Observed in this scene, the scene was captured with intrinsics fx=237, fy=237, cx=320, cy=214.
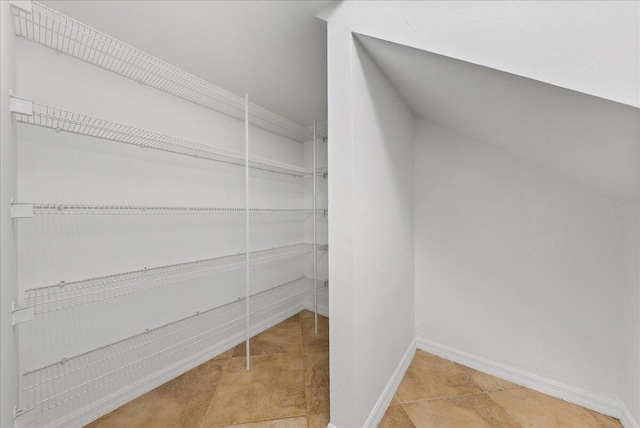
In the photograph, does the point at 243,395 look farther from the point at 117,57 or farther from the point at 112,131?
the point at 117,57

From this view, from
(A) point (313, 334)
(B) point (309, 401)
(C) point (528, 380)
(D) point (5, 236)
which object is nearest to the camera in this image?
(D) point (5, 236)

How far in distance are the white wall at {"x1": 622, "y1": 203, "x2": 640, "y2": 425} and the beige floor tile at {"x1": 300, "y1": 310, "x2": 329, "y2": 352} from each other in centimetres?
176

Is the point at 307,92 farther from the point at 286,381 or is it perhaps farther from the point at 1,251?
the point at 286,381

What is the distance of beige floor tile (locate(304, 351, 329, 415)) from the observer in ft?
4.63

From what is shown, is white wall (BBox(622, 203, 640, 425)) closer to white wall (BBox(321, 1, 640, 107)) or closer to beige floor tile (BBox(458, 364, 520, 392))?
beige floor tile (BBox(458, 364, 520, 392))

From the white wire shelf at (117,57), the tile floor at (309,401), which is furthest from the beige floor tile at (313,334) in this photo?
the white wire shelf at (117,57)

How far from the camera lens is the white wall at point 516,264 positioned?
4.51ft

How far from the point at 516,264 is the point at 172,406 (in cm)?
238

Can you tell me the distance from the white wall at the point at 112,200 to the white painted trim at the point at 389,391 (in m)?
1.36

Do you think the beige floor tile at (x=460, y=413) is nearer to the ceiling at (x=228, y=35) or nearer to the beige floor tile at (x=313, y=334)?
the beige floor tile at (x=313, y=334)

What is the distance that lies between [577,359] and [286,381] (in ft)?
5.99

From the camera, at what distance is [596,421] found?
131cm

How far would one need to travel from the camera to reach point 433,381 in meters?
1.62

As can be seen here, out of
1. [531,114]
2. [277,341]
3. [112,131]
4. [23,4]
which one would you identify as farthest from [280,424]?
[23,4]
